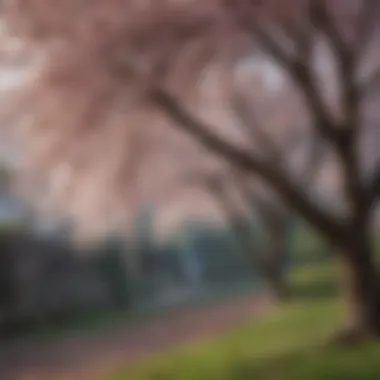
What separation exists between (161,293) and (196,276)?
63 millimetres

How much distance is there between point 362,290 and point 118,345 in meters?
0.37

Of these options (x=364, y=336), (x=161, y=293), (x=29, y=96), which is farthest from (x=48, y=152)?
(x=364, y=336)

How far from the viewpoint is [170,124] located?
1094 millimetres

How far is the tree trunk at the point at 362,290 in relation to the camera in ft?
3.64

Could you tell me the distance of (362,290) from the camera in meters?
1.13

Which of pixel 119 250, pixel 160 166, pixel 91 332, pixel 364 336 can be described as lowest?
pixel 364 336

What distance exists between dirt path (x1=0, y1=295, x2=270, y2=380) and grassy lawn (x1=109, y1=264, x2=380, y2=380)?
2 centimetres

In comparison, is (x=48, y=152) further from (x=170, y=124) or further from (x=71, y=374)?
(x=71, y=374)

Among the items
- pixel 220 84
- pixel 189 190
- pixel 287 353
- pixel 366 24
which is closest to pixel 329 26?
pixel 366 24

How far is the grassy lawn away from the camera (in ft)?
3.39

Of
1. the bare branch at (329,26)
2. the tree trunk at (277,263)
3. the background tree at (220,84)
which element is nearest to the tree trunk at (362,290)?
the background tree at (220,84)

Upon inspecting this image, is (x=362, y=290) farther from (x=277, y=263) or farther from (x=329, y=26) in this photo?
(x=329, y=26)

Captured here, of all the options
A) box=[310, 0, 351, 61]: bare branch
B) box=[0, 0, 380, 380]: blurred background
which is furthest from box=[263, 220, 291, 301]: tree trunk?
box=[310, 0, 351, 61]: bare branch

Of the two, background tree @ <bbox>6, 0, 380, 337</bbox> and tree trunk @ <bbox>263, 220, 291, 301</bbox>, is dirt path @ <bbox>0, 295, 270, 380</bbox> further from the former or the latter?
background tree @ <bbox>6, 0, 380, 337</bbox>
